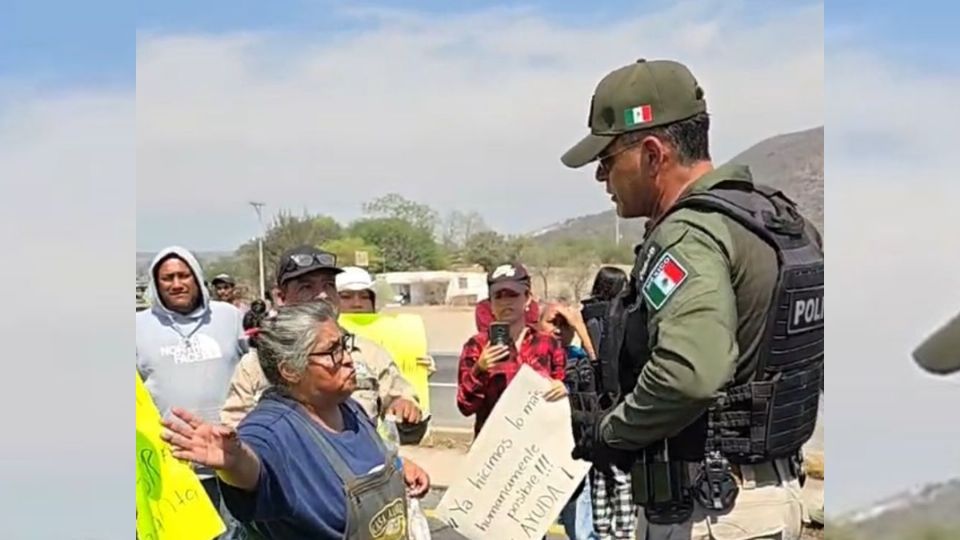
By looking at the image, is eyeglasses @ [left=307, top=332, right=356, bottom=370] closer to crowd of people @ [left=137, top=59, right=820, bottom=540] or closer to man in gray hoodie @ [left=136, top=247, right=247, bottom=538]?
crowd of people @ [left=137, top=59, right=820, bottom=540]

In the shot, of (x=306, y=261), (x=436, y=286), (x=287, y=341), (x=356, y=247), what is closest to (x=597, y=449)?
(x=287, y=341)

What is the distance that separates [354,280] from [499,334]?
0.48 meters

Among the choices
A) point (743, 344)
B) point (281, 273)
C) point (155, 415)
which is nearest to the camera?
point (743, 344)

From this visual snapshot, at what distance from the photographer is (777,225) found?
6.95ft

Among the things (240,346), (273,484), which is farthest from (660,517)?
(240,346)

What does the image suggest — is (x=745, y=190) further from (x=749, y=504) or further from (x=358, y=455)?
(x=358, y=455)

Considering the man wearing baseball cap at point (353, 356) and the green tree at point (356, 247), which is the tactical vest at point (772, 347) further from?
the green tree at point (356, 247)

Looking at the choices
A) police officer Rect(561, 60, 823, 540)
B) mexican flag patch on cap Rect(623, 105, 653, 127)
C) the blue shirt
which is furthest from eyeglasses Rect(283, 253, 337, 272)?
mexican flag patch on cap Rect(623, 105, 653, 127)

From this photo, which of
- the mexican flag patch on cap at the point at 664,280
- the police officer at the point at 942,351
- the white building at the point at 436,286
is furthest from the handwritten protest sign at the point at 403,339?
the police officer at the point at 942,351

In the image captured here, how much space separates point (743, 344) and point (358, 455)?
0.84m

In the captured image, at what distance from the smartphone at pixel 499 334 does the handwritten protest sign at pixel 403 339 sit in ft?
0.88

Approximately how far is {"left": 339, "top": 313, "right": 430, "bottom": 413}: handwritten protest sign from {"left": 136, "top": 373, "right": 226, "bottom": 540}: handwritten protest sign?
0.84 metres

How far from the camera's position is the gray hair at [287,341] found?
2516 mm

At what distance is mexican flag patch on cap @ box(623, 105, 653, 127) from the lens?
7.29ft
